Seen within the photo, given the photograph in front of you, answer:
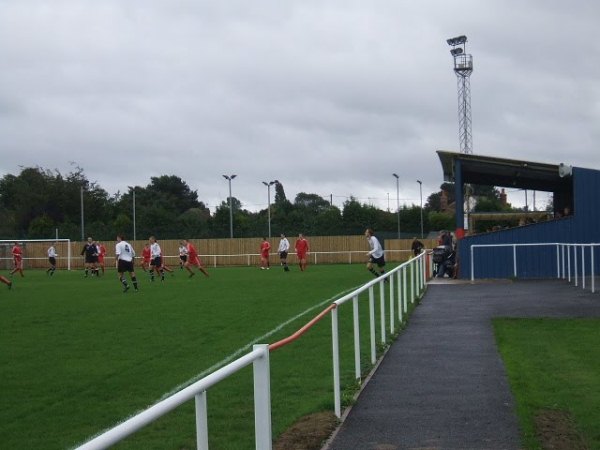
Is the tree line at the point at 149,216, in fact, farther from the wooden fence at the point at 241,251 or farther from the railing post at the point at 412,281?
the railing post at the point at 412,281

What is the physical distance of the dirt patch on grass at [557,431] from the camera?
702cm

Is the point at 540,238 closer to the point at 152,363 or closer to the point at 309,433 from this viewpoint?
the point at 152,363

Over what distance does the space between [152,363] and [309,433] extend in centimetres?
432

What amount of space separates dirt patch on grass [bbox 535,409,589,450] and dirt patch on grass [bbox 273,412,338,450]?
167cm

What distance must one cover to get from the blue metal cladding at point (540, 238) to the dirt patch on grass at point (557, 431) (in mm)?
20272

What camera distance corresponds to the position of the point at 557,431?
24.5 feet

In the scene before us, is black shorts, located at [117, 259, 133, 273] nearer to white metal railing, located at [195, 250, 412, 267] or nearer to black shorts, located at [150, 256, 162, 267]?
black shorts, located at [150, 256, 162, 267]

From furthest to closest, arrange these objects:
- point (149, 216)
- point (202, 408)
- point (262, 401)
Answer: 1. point (149, 216)
2. point (262, 401)
3. point (202, 408)

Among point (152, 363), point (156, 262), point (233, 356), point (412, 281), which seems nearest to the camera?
point (152, 363)

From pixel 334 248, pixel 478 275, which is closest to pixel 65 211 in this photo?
pixel 334 248

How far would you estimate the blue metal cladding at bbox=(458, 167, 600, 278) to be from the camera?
28.1 metres

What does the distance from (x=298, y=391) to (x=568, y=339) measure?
210 inches

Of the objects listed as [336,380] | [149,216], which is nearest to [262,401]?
[336,380]

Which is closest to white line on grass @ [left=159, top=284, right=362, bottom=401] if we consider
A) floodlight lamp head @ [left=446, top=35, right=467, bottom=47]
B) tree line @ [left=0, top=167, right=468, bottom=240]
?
floodlight lamp head @ [left=446, top=35, right=467, bottom=47]
